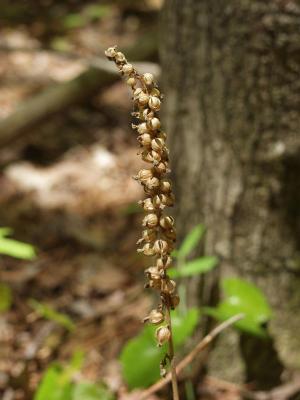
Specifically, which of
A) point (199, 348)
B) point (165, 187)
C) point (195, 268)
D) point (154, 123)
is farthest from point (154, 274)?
point (195, 268)

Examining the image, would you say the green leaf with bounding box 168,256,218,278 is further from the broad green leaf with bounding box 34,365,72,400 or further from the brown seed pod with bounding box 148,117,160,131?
the brown seed pod with bounding box 148,117,160,131

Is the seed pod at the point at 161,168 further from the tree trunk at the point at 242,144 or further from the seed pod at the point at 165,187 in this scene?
the tree trunk at the point at 242,144

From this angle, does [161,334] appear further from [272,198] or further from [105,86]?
[105,86]

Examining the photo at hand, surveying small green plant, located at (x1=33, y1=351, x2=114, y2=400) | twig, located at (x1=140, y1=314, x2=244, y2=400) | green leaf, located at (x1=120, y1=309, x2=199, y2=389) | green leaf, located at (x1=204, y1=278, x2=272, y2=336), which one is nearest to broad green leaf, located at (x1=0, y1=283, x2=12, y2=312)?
small green plant, located at (x1=33, y1=351, x2=114, y2=400)

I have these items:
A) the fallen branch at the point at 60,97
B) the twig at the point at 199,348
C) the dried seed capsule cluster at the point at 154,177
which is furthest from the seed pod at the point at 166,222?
the fallen branch at the point at 60,97

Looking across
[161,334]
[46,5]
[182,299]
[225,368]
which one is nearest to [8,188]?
[182,299]

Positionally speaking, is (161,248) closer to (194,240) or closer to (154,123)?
(154,123)
